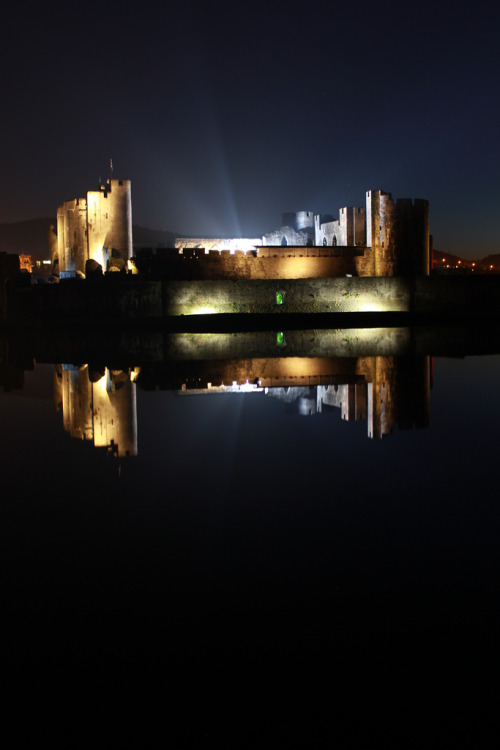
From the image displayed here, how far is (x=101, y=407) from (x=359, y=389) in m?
3.09

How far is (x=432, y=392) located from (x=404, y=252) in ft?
60.0

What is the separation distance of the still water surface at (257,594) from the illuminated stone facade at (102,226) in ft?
86.5

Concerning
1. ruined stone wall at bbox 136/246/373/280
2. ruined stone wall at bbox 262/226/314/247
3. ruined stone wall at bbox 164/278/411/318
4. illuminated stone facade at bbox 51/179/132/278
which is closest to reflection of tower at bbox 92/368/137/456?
ruined stone wall at bbox 164/278/411/318

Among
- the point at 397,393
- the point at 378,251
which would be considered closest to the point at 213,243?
the point at 378,251

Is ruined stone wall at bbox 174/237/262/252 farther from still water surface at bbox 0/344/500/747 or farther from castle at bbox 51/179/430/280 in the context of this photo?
still water surface at bbox 0/344/500/747

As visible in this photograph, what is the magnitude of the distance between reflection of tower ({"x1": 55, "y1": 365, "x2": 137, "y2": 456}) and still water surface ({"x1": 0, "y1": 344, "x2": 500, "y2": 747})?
2.04 feet

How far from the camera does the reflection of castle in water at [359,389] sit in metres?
6.97

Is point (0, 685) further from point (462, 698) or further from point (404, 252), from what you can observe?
point (404, 252)

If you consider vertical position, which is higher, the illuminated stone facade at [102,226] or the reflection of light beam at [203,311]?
the illuminated stone facade at [102,226]

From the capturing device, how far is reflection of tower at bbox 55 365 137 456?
234 inches

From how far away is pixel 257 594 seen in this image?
276cm

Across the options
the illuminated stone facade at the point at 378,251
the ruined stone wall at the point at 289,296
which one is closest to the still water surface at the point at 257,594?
the ruined stone wall at the point at 289,296

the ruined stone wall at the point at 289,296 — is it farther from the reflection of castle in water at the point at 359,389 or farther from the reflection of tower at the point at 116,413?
the reflection of tower at the point at 116,413

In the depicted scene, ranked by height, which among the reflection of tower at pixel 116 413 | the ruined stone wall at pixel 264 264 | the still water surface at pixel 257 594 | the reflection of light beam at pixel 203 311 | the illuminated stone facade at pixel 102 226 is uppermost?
the illuminated stone facade at pixel 102 226
